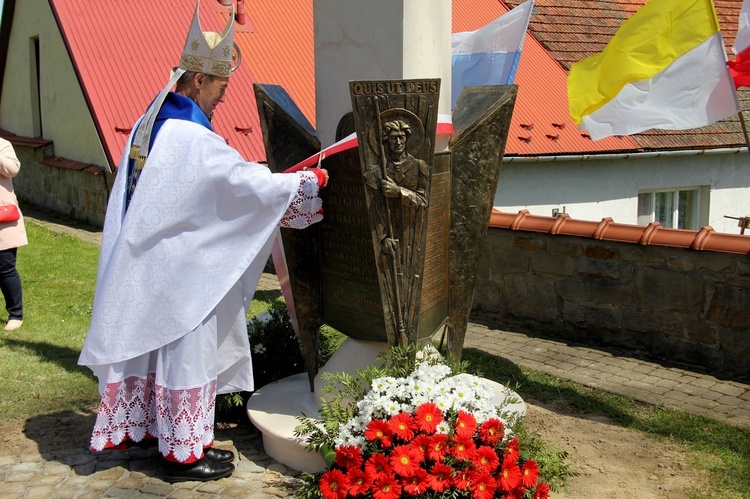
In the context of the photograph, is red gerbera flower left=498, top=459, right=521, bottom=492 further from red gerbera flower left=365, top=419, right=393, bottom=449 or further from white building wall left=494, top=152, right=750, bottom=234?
white building wall left=494, top=152, right=750, bottom=234

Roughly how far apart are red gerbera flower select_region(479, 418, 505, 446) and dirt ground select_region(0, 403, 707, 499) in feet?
1.92

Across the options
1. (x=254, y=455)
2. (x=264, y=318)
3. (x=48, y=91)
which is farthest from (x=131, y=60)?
(x=254, y=455)

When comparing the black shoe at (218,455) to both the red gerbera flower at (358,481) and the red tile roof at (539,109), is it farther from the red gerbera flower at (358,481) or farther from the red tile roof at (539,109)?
the red tile roof at (539,109)

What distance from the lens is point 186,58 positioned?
3734 mm

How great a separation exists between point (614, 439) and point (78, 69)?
8592 millimetres

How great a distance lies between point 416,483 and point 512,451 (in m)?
0.41

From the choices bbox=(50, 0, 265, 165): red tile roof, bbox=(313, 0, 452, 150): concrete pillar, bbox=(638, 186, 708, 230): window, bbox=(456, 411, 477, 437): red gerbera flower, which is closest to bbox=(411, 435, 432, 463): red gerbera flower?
bbox=(456, 411, 477, 437): red gerbera flower

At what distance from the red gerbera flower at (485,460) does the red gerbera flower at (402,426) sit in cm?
26

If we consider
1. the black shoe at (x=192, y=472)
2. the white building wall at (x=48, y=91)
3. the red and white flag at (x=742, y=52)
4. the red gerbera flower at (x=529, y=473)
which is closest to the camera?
the red gerbera flower at (x=529, y=473)

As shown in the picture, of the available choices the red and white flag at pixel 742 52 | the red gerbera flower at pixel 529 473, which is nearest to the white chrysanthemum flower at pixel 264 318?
the red gerbera flower at pixel 529 473

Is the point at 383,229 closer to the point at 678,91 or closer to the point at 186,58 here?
the point at 186,58

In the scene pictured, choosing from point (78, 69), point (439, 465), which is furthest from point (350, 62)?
point (78, 69)

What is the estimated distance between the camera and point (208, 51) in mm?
3699

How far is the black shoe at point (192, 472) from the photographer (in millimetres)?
3750
